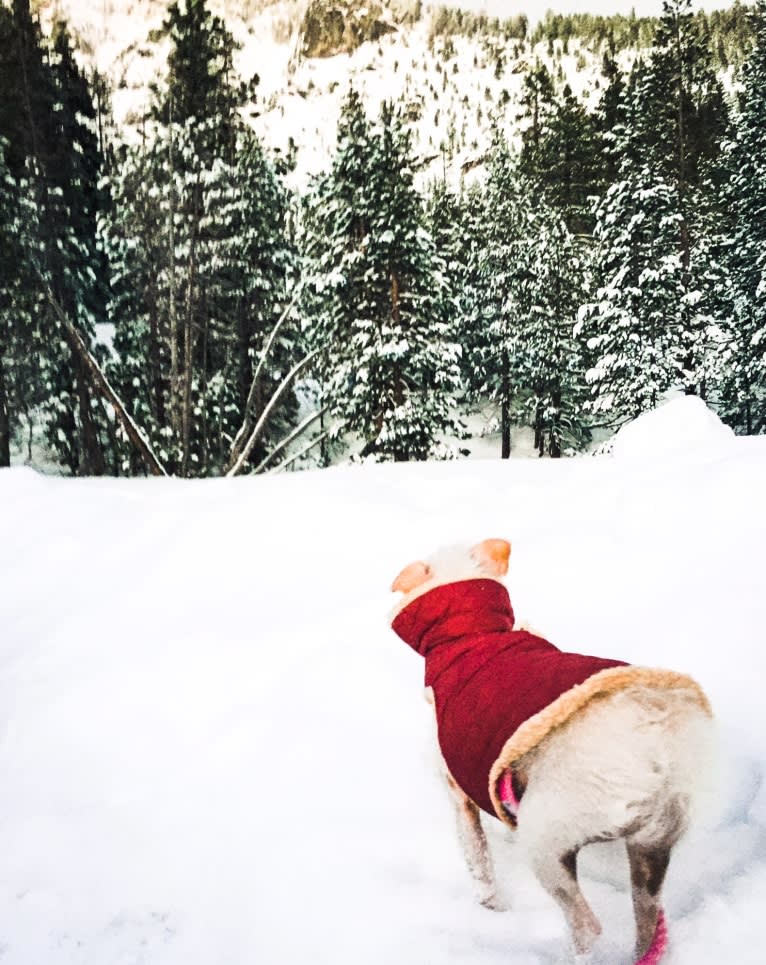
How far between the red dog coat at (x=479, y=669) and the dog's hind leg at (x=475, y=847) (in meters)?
0.21

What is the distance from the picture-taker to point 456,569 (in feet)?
6.92

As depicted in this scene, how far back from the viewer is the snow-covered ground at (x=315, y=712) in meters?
1.88

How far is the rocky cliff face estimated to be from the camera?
181875 mm

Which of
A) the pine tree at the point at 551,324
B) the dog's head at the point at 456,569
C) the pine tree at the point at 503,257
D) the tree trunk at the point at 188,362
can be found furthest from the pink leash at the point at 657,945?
the pine tree at the point at 551,324

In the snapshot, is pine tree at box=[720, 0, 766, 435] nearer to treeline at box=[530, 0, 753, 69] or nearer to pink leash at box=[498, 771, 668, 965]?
pink leash at box=[498, 771, 668, 965]

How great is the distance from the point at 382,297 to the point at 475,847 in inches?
639

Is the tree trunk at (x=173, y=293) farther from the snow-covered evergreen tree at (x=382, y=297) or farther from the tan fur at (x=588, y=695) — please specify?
the tan fur at (x=588, y=695)

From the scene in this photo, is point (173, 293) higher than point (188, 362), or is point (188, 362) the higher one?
point (173, 293)

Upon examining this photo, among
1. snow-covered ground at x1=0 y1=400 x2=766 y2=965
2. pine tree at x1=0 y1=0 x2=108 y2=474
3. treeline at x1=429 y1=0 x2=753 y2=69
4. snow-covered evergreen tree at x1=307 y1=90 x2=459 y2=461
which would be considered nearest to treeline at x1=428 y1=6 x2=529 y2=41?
treeline at x1=429 y1=0 x2=753 y2=69

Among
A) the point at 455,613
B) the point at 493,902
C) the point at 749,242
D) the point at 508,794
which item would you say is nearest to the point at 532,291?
the point at 749,242

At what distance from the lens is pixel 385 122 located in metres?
16.9

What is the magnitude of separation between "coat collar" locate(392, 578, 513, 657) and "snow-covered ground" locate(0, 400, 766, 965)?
0.80 metres

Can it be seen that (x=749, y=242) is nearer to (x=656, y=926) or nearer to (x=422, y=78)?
(x=656, y=926)

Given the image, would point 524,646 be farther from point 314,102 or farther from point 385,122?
point 314,102
